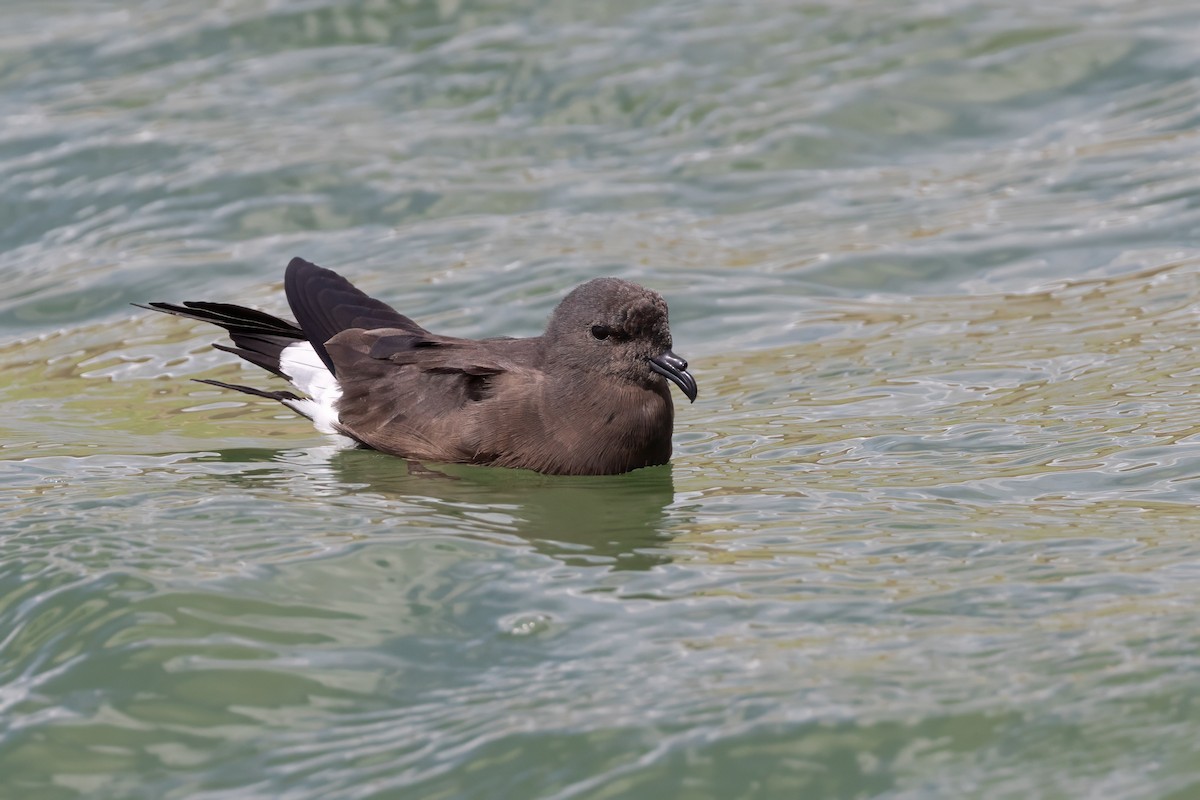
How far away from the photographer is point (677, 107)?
1279 cm

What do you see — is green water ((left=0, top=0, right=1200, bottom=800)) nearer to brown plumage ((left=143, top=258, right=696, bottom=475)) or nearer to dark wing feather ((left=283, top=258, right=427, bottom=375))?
brown plumage ((left=143, top=258, right=696, bottom=475))

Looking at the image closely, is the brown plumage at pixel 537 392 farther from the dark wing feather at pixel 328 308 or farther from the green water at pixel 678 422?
the dark wing feather at pixel 328 308

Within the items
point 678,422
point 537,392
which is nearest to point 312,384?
point 537,392

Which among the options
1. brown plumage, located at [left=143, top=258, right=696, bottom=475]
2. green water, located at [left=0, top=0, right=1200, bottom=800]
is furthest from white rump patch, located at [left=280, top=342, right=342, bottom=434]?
green water, located at [left=0, top=0, right=1200, bottom=800]

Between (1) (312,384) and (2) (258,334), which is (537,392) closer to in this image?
(1) (312,384)

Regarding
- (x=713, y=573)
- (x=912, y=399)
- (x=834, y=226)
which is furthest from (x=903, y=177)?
(x=713, y=573)

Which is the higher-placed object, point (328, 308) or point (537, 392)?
point (328, 308)

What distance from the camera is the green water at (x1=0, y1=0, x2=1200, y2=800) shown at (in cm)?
455

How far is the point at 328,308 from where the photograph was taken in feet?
27.1

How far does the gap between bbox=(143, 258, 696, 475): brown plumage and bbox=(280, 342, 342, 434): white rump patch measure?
0.07 feet

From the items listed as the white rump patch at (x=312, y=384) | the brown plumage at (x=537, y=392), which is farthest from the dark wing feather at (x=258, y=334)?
the brown plumage at (x=537, y=392)

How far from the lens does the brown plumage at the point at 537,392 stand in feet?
23.5

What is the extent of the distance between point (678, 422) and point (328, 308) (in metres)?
1.78

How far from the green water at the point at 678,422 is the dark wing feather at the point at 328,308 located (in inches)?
20.8
